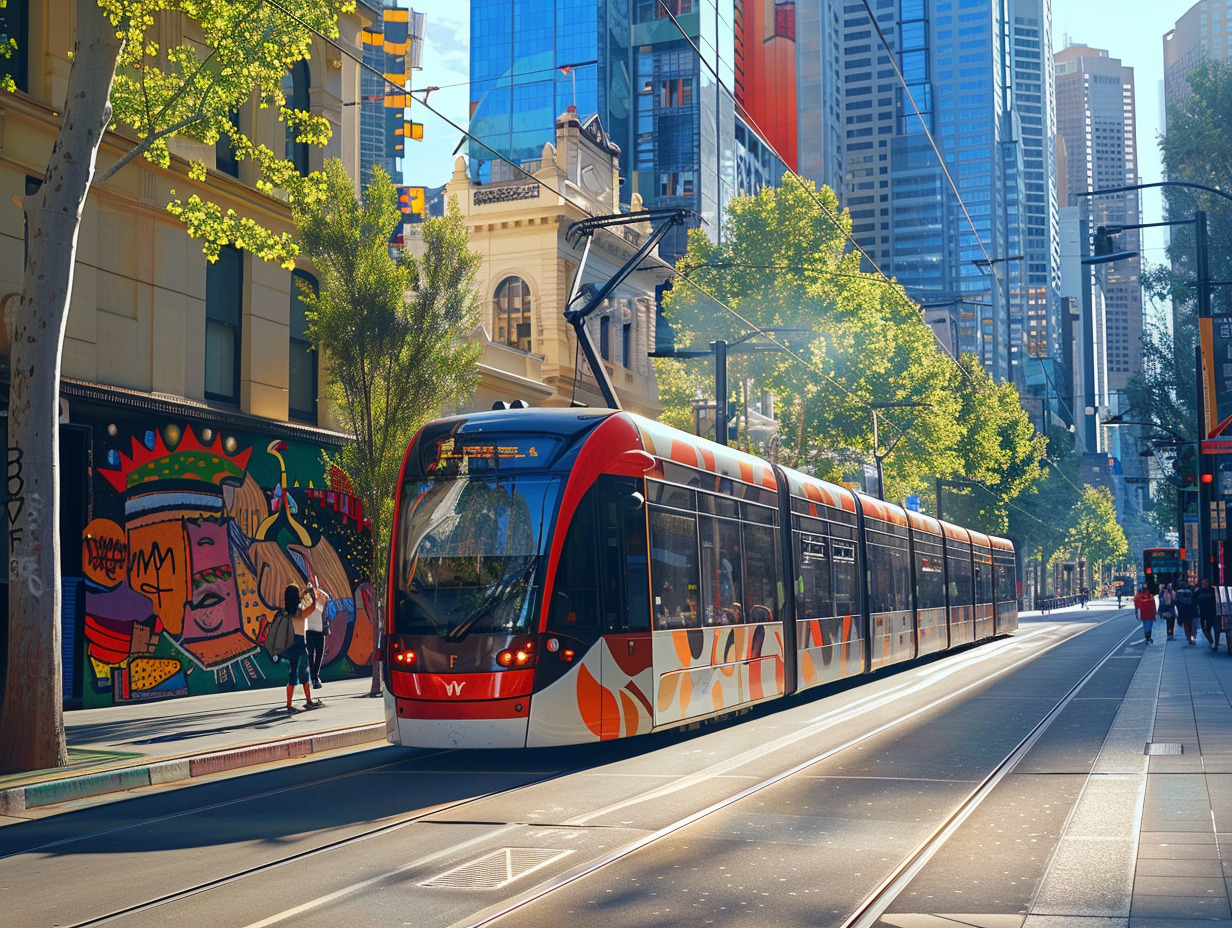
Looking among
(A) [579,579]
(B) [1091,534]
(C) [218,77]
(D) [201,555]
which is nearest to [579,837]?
(A) [579,579]

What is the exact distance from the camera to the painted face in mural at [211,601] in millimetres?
19453

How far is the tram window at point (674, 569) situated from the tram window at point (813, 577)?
424cm

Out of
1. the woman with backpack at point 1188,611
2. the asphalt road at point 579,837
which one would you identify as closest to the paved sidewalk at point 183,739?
the asphalt road at point 579,837

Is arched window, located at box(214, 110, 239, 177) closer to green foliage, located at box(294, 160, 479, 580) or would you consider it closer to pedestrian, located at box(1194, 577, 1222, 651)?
green foliage, located at box(294, 160, 479, 580)

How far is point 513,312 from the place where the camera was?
38969 millimetres

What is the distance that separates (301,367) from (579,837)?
16.4m

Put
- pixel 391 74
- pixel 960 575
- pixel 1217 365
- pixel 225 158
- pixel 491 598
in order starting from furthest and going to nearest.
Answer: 1. pixel 391 74
2. pixel 960 575
3. pixel 1217 365
4. pixel 225 158
5. pixel 491 598

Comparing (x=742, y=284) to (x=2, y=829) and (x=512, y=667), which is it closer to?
(x=512, y=667)

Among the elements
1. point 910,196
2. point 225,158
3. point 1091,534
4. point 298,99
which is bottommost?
point 1091,534

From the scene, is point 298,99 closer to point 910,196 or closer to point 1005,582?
point 1005,582

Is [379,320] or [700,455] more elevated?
[379,320]

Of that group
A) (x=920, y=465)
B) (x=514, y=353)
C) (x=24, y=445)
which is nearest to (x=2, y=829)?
(x=24, y=445)

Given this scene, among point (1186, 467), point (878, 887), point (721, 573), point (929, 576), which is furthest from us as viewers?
point (1186, 467)

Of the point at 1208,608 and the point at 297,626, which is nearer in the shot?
the point at 297,626
